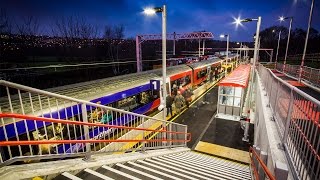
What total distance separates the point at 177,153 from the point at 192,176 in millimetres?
3888

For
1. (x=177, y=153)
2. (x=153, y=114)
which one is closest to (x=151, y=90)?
(x=153, y=114)

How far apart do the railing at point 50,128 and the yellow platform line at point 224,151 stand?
109cm

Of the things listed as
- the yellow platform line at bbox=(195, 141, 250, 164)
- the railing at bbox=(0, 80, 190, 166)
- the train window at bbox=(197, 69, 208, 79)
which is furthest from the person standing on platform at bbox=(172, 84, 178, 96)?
the train window at bbox=(197, 69, 208, 79)

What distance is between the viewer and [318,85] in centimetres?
1505

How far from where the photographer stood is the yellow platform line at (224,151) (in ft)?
33.1

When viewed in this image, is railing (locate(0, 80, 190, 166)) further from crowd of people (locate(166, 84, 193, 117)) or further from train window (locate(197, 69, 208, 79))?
train window (locate(197, 69, 208, 79))

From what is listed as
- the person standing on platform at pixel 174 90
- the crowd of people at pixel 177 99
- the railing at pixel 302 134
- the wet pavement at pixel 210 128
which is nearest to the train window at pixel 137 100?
the crowd of people at pixel 177 99

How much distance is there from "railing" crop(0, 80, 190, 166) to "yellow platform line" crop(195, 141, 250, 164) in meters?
1.09

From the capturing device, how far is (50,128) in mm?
7578

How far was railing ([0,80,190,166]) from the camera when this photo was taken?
3.28 meters

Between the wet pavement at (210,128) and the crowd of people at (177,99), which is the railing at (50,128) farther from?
the crowd of people at (177,99)

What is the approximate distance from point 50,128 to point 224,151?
27.0ft

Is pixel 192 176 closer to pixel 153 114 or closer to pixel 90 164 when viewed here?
pixel 90 164

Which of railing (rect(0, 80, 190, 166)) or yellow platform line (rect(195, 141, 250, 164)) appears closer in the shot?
railing (rect(0, 80, 190, 166))
